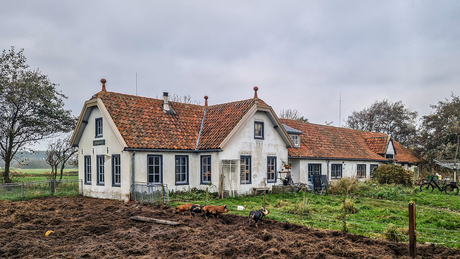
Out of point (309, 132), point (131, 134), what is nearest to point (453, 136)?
point (309, 132)

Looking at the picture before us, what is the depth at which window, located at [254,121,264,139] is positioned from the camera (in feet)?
70.9

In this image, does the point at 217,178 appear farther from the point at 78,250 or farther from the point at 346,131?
the point at 346,131

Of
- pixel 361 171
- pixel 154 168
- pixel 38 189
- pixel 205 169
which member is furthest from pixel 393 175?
pixel 38 189

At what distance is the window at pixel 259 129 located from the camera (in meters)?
21.6

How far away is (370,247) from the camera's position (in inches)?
348

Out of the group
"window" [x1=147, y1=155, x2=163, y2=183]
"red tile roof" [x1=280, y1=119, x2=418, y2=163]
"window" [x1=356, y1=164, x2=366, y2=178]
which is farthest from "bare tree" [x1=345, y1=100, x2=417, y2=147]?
"window" [x1=147, y1=155, x2=163, y2=183]

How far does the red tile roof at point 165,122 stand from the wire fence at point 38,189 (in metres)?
5.39

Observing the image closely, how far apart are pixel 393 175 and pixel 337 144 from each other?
4579 mm

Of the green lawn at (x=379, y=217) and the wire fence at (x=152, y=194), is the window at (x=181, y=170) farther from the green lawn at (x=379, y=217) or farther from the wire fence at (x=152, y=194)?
the wire fence at (x=152, y=194)

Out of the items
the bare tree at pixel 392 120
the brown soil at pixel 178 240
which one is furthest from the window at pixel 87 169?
the bare tree at pixel 392 120

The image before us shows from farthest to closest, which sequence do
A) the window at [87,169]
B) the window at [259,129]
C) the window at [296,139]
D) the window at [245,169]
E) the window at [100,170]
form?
the window at [296,139]
the window at [259,129]
the window at [87,169]
the window at [245,169]
the window at [100,170]

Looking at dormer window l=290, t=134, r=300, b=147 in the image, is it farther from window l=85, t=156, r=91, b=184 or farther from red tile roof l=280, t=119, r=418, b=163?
window l=85, t=156, r=91, b=184

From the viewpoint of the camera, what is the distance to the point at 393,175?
27.2 m

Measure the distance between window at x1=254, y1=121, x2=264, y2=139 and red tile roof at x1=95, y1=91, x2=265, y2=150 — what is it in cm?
121
